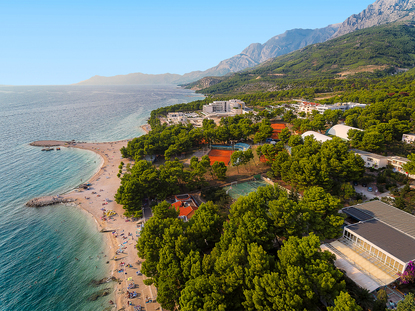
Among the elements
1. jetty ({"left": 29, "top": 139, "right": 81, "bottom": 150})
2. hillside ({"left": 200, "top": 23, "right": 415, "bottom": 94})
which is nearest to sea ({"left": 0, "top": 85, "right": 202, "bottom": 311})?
jetty ({"left": 29, "top": 139, "right": 81, "bottom": 150})

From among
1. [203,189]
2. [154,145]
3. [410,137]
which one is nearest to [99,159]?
[154,145]

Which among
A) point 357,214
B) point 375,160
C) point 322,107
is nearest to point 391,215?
point 357,214

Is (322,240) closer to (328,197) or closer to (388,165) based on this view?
(328,197)

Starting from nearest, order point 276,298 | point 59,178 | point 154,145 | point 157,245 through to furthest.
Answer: point 276,298, point 157,245, point 59,178, point 154,145

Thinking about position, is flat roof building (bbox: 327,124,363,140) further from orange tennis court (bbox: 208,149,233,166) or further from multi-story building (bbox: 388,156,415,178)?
orange tennis court (bbox: 208,149,233,166)

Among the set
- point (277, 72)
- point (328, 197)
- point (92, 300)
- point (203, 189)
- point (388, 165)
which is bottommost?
point (92, 300)

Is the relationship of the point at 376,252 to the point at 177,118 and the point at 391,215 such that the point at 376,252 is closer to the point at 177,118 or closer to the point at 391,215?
the point at 391,215
